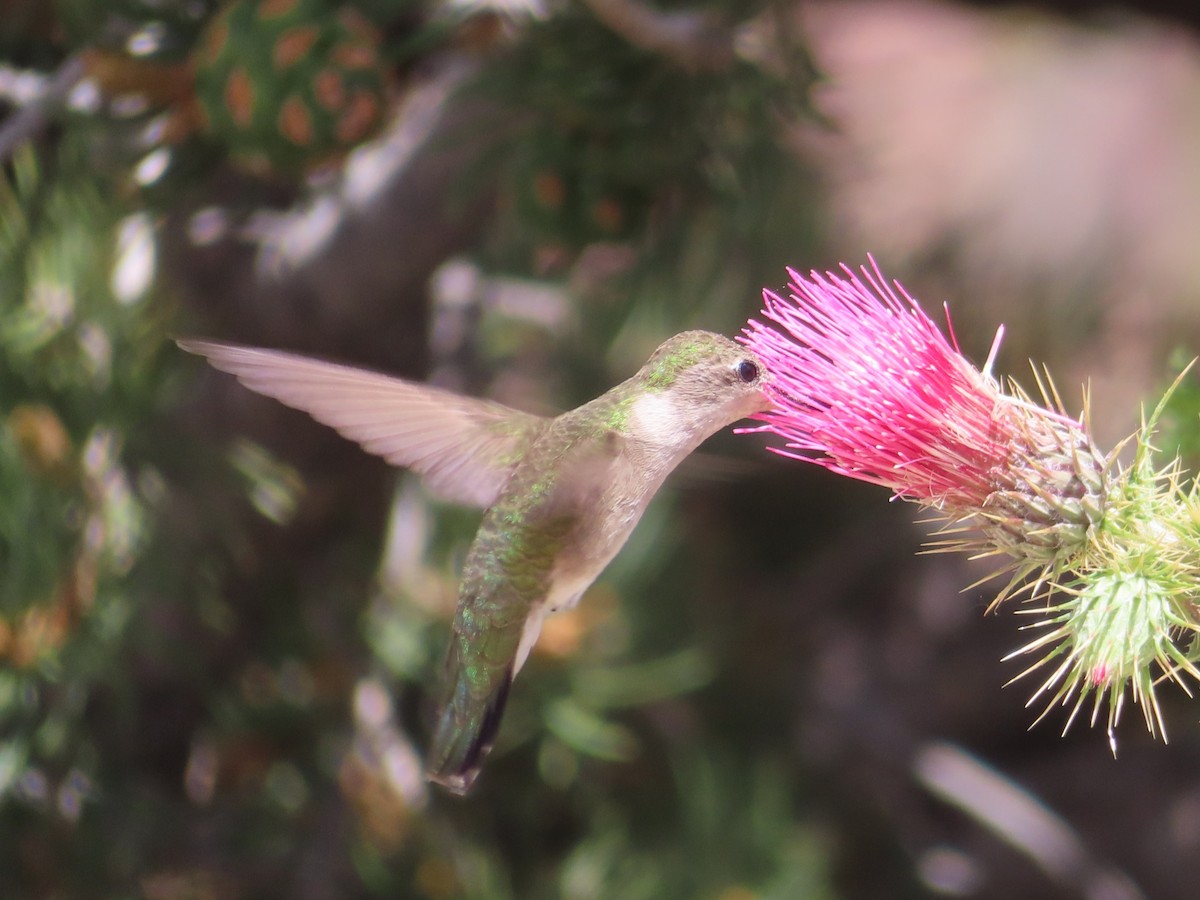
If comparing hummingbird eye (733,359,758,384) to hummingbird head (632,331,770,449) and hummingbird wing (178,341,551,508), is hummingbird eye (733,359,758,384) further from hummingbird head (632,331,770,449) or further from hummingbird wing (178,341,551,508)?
hummingbird wing (178,341,551,508)

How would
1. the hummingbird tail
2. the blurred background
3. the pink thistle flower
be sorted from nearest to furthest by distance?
the pink thistle flower, the hummingbird tail, the blurred background

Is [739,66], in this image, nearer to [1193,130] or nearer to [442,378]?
[442,378]

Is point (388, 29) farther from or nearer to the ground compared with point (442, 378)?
farther from the ground

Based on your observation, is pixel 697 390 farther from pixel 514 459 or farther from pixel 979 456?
pixel 514 459

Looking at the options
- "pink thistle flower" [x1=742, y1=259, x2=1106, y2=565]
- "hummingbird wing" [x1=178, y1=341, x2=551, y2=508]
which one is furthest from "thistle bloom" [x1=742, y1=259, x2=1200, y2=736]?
"hummingbird wing" [x1=178, y1=341, x2=551, y2=508]

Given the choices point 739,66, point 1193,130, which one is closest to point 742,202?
point 739,66

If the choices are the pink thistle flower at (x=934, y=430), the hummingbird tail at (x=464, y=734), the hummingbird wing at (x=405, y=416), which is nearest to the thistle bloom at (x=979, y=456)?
the pink thistle flower at (x=934, y=430)
